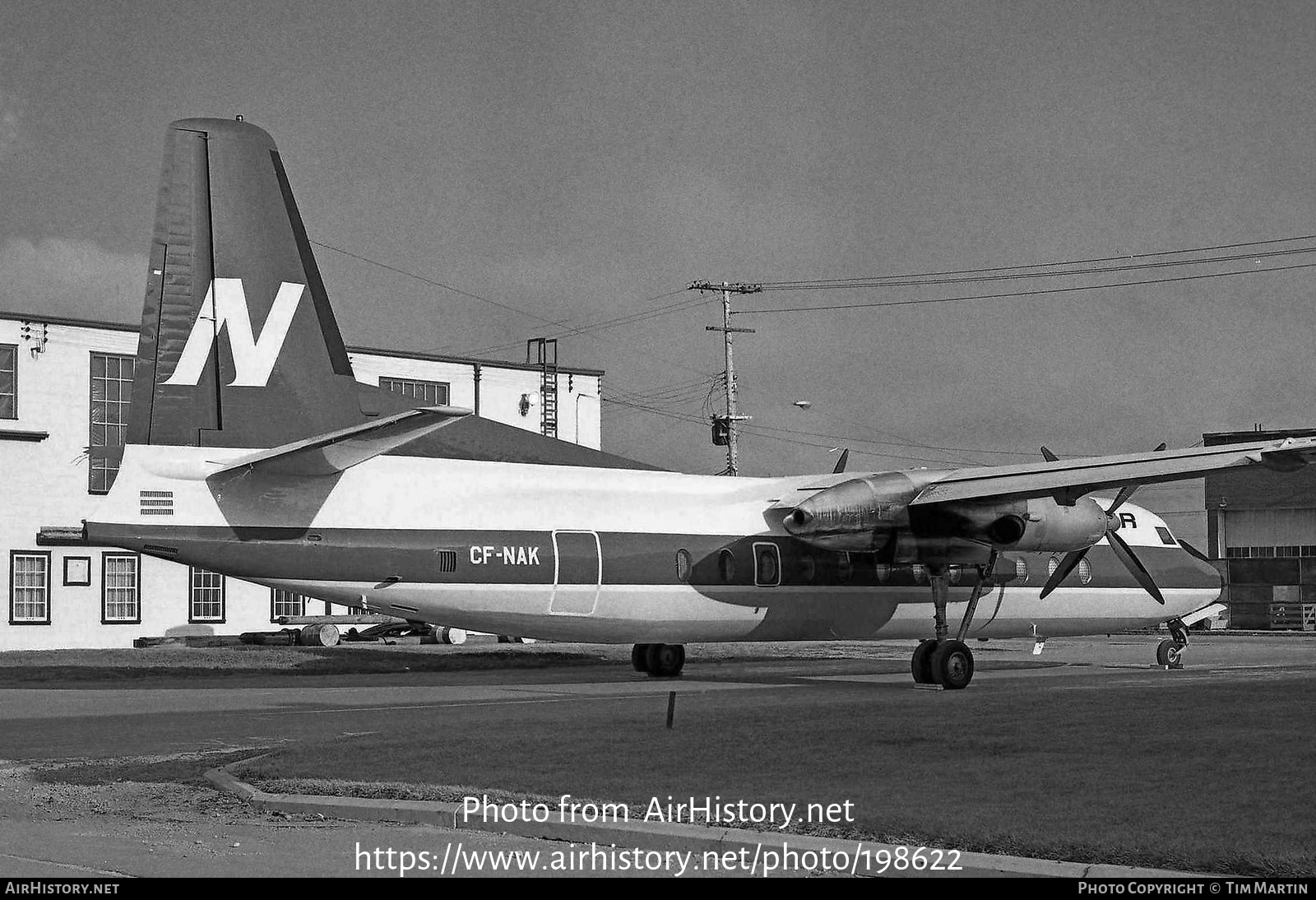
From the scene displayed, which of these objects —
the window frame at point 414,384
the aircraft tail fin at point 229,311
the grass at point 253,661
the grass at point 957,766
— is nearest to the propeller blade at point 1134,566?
the grass at point 957,766

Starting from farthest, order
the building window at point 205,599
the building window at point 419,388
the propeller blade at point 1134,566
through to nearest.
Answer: the building window at point 419,388 < the building window at point 205,599 < the propeller blade at point 1134,566

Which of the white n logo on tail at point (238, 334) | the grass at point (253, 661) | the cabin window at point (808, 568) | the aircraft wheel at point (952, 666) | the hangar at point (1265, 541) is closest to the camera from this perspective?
→ the white n logo on tail at point (238, 334)

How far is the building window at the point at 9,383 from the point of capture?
43.5m

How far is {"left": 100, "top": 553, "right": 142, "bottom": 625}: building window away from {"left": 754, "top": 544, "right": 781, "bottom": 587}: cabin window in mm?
27933

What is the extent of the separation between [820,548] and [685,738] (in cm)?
1197

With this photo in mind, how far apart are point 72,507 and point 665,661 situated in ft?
80.8

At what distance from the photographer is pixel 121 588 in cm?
4641

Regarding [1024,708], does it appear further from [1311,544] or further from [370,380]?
[1311,544]

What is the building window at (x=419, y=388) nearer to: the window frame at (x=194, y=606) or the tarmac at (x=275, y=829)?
the window frame at (x=194, y=606)

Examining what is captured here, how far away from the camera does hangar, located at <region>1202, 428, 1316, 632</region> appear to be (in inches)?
2938

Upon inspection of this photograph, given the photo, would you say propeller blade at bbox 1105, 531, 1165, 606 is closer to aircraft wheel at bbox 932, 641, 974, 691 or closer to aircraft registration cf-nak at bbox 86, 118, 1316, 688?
aircraft registration cf-nak at bbox 86, 118, 1316, 688

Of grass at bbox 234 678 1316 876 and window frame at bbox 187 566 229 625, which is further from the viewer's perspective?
window frame at bbox 187 566 229 625

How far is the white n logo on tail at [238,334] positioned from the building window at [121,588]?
92.5 feet

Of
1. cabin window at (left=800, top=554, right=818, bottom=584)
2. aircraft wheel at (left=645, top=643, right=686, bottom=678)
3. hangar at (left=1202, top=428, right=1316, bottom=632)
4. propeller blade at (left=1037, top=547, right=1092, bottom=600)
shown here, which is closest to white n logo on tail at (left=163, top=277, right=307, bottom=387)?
cabin window at (left=800, top=554, right=818, bottom=584)
